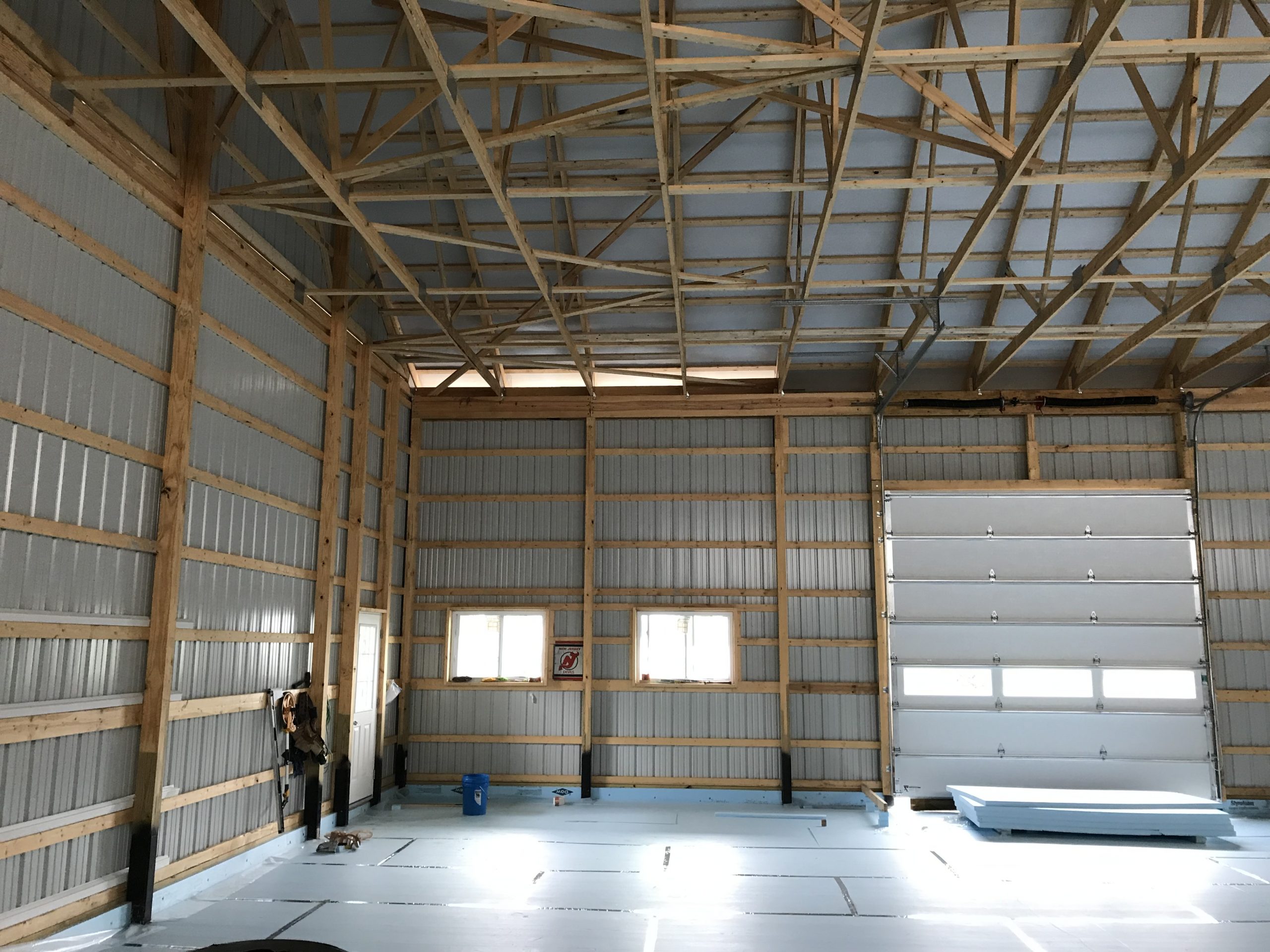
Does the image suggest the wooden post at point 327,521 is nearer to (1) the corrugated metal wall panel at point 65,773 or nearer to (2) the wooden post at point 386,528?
(2) the wooden post at point 386,528

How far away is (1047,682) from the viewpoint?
49.4 feet

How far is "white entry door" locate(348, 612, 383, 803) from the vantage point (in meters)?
13.6

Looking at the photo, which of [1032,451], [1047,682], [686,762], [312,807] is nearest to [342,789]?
[312,807]

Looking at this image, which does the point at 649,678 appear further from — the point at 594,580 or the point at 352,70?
the point at 352,70

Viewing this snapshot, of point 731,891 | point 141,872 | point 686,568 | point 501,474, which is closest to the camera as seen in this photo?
point 141,872

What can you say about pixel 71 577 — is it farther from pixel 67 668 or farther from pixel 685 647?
pixel 685 647

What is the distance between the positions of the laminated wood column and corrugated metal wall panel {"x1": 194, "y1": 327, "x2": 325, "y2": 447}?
8.71 feet

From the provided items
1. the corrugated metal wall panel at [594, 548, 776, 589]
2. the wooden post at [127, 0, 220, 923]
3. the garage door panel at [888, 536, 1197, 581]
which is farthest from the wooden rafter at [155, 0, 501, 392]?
the garage door panel at [888, 536, 1197, 581]

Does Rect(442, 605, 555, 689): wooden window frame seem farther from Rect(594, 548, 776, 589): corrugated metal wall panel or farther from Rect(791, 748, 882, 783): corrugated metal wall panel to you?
Rect(791, 748, 882, 783): corrugated metal wall panel

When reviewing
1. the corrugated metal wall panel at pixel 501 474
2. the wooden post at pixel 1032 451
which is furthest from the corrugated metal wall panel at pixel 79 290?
the wooden post at pixel 1032 451

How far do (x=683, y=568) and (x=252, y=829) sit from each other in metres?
7.49

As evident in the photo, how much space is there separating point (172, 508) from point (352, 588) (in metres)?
4.67

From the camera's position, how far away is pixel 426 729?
1572cm

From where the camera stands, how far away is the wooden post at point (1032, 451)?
1547cm
